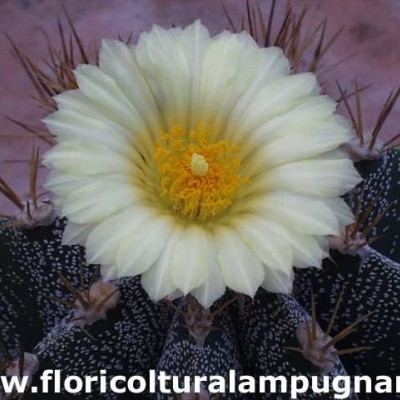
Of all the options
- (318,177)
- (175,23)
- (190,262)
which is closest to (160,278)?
(190,262)

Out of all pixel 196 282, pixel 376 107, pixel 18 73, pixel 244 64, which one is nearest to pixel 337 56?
pixel 376 107

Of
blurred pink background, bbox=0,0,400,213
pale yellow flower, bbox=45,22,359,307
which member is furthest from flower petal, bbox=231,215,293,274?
blurred pink background, bbox=0,0,400,213

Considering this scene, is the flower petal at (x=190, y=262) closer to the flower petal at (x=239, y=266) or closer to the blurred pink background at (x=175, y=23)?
the flower petal at (x=239, y=266)

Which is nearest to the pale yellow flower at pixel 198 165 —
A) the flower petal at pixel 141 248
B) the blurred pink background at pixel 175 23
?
the flower petal at pixel 141 248

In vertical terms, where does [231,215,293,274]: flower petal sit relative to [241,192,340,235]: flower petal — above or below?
below

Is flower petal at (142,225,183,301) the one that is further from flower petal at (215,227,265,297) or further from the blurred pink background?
the blurred pink background

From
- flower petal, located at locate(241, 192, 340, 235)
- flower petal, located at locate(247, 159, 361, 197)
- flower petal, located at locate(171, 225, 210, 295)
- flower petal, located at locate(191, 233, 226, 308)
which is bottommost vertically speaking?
flower petal, located at locate(191, 233, 226, 308)
